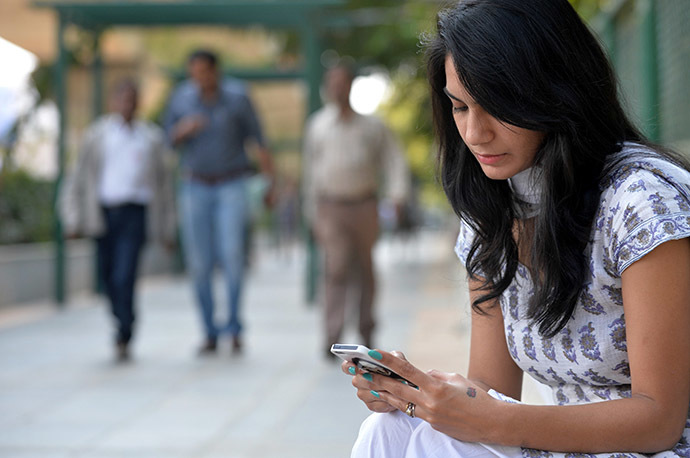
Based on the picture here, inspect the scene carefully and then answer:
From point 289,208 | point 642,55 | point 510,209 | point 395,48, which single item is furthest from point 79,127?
point 510,209

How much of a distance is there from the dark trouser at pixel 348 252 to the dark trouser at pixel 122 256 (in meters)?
1.38

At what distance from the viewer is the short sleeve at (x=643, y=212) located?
1702 mm

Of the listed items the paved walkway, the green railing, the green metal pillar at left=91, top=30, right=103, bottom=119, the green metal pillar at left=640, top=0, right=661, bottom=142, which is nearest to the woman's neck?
the paved walkway

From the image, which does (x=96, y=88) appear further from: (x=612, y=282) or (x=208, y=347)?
(x=612, y=282)

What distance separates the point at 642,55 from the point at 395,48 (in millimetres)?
9551

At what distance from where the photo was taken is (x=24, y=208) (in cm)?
1108

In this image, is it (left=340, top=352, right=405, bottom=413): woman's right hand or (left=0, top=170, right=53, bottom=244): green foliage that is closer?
(left=340, top=352, right=405, bottom=413): woman's right hand

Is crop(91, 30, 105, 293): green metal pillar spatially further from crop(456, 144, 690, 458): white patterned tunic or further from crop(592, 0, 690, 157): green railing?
crop(456, 144, 690, 458): white patterned tunic

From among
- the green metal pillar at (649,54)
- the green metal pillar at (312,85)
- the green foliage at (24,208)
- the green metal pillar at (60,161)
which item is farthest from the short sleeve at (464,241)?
the green foliage at (24,208)

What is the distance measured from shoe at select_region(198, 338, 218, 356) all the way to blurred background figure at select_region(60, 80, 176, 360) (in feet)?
1.76

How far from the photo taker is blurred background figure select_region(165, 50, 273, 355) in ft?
22.6

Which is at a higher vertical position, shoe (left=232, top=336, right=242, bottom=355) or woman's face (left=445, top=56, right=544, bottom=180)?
woman's face (left=445, top=56, right=544, bottom=180)

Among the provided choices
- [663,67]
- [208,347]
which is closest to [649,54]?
[663,67]

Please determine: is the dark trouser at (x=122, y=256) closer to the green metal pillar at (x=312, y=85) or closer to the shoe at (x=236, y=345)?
the shoe at (x=236, y=345)
